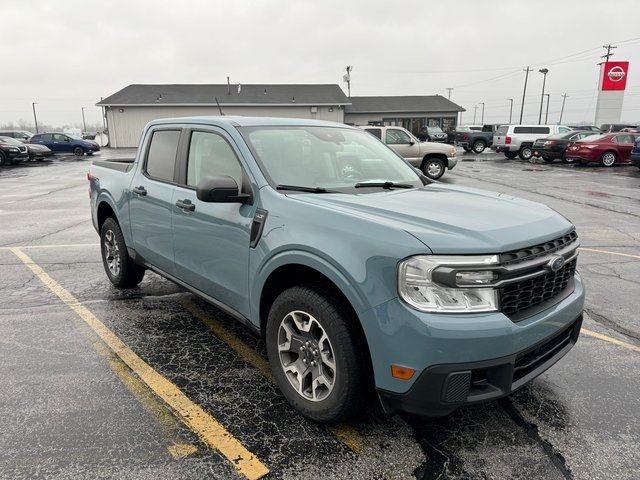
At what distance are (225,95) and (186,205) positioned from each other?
139ft

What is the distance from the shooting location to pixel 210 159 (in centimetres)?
379

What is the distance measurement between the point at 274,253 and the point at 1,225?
8.67m

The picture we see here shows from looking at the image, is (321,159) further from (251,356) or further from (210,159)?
(251,356)

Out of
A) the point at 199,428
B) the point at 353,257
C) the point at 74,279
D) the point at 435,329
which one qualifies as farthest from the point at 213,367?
the point at 74,279

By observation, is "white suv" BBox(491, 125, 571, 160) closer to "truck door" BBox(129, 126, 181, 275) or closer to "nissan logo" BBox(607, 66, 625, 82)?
"nissan logo" BBox(607, 66, 625, 82)

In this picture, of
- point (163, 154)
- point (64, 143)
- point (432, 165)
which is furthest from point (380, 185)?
point (64, 143)

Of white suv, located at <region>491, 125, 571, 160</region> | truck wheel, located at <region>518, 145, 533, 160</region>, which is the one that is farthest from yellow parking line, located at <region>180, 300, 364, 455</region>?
truck wheel, located at <region>518, 145, 533, 160</region>

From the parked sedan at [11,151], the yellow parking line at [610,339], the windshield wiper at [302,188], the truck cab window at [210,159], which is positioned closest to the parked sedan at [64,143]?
the parked sedan at [11,151]

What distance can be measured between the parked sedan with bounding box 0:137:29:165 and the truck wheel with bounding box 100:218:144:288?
24401 millimetres

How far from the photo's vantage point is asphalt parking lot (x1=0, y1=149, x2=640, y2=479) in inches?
100

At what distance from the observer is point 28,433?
9.24ft

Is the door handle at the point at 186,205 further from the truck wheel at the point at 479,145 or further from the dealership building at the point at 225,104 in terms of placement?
the dealership building at the point at 225,104

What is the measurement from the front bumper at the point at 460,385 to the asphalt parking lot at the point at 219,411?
0.39 m

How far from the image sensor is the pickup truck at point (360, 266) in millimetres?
2324
